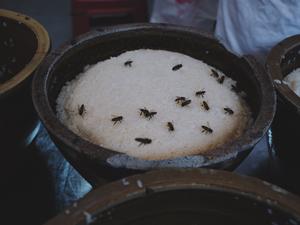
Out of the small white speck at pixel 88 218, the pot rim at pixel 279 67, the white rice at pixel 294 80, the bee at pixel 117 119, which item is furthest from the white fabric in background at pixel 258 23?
the small white speck at pixel 88 218

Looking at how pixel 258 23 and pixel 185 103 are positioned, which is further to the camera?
pixel 258 23

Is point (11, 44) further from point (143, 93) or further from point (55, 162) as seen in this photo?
point (143, 93)

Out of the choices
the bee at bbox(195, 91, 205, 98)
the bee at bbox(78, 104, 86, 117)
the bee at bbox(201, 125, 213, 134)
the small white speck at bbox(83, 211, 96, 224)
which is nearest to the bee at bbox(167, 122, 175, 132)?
the bee at bbox(201, 125, 213, 134)

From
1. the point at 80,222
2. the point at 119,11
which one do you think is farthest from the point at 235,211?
the point at 119,11

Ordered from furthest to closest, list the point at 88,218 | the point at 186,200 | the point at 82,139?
1. the point at 82,139
2. the point at 186,200
3. the point at 88,218

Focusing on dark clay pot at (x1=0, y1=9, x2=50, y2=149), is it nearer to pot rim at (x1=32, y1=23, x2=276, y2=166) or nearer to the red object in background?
pot rim at (x1=32, y1=23, x2=276, y2=166)

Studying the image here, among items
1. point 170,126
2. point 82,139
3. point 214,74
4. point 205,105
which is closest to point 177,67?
point 214,74

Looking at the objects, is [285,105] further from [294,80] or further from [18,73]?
[18,73]
